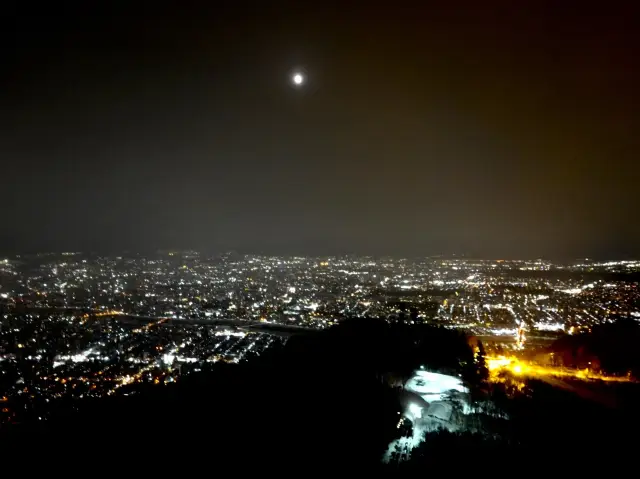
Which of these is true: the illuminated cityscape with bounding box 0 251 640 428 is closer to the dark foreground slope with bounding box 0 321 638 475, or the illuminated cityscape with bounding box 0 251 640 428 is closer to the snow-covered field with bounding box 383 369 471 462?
the snow-covered field with bounding box 383 369 471 462

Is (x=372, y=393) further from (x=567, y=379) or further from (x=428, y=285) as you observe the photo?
(x=428, y=285)

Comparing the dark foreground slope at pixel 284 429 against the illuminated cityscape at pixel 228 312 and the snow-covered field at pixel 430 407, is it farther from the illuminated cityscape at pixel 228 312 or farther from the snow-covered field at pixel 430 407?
the illuminated cityscape at pixel 228 312

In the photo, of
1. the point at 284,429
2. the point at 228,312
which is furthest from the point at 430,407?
the point at 228,312

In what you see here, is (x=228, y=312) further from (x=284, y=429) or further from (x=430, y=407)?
(x=284, y=429)

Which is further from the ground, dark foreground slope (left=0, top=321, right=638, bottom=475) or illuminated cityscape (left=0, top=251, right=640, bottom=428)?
dark foreground slope (left=0, top=321, right=638, bottom=475)

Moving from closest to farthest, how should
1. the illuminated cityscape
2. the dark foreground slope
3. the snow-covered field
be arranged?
1. the dark foreground slope
2. the snow-covered field
3. the illuminated cityscape

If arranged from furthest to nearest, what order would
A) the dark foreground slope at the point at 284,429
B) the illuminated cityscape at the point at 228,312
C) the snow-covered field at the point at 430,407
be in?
the illuminated cityscape at the point at 228,312 < the snow-covered field at the point at 430,407 < the dark foreground slope at the point at 284,429

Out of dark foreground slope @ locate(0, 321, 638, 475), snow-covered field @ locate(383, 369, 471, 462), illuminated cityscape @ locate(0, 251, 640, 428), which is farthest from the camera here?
illuminated cityscape @ locate(0, 251, 640, 428)

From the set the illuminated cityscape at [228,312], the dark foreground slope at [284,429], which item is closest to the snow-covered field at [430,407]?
the dark foreground slope at [284,429]

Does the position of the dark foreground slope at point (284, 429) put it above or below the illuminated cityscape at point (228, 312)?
above

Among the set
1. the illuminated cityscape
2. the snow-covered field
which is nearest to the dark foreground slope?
the snow-covered field

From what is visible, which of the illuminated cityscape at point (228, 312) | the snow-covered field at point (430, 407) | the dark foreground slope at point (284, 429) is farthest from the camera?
the illuminated cityscape at point (228, 312)

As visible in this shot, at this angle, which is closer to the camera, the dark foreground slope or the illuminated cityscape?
the dark foreground slope
